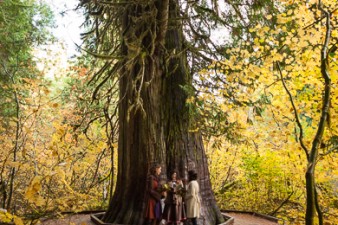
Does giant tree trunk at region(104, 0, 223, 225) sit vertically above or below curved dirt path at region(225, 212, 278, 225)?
above

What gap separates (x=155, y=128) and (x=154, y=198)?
1362 mm

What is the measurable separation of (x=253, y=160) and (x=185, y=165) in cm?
408

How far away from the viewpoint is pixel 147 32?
21.1 feet

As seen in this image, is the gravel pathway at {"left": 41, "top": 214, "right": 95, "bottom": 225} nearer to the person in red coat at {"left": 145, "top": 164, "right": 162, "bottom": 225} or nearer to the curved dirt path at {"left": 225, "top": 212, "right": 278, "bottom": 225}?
the person in red coat at {"left": 145, "top": 164, "right": 162, "bottom": 225}

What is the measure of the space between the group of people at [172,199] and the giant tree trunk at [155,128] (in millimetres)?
458

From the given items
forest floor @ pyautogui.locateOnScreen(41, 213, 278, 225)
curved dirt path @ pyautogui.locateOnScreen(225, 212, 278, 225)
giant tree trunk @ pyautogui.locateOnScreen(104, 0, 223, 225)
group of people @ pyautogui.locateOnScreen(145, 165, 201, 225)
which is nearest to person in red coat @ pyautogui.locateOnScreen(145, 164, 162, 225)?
group of people @ pyautogui.locateOnScreen(145, 165, 201, 225)

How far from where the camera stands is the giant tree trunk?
664cm

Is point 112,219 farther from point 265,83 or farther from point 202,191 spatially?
point 265,83

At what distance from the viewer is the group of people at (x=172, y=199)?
6.07 m

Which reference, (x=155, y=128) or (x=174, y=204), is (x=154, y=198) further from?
(x=155, y=128)

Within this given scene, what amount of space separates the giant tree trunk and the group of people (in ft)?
1.50

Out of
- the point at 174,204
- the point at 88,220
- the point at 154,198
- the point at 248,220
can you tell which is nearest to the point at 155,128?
the point at 154,198

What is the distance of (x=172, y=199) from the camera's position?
6.09 metres

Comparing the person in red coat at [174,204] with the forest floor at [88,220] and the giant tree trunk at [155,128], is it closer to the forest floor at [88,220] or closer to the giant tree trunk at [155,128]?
the giant tree trunk at [155,128]
